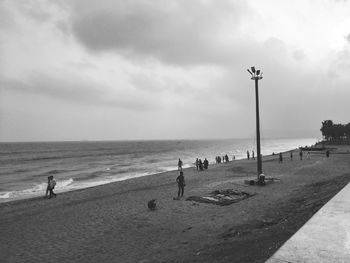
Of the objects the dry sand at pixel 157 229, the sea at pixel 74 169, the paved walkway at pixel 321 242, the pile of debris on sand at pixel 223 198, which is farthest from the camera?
the sea at pixel 74 169

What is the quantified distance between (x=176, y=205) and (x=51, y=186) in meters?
11.5

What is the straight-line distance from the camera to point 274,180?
20781 millimetres

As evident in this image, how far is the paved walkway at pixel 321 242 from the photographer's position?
13.8 feet

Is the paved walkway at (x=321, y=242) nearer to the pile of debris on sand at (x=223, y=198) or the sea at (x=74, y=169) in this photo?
the pile of debris on sand at (x=223, y=198)

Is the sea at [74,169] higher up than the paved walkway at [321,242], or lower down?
lower down

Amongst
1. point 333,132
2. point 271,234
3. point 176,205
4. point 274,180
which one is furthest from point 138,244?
point 333,132

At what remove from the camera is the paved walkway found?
420 cm

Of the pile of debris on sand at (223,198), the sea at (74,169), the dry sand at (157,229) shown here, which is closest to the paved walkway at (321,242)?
the dry sand at (157,229)

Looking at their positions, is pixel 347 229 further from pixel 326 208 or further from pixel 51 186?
pixel 51 186

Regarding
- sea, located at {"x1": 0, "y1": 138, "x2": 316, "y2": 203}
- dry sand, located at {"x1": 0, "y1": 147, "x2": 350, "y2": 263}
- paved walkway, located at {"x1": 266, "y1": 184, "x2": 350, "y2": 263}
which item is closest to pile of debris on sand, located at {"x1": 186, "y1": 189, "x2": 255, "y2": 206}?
dry sand, located at {"x1": 0, "y1": 147, "x2": 350, "y2": 263}

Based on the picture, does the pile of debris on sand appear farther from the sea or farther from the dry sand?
the sea

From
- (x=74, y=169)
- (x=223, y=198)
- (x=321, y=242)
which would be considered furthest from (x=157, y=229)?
(x=74, y=169)

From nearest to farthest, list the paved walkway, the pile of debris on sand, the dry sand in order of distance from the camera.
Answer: the paved walkway, the dry sand, the pile of debris on sand

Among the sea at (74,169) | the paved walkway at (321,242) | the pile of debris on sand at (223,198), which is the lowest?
the sea at (74,169)
